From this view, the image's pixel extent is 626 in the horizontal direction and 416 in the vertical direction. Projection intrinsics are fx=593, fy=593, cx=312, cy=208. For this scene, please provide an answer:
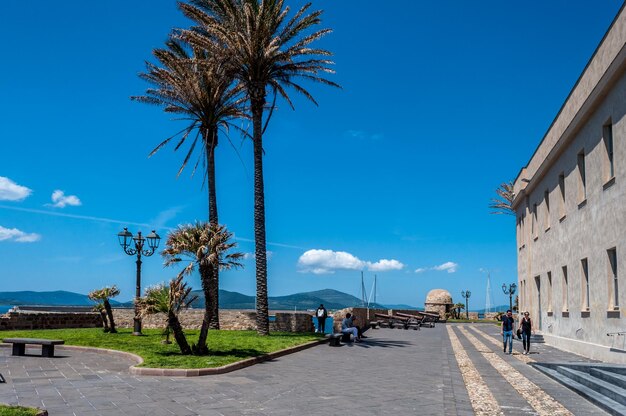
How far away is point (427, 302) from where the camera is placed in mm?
65500

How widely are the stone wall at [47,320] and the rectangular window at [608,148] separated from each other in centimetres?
2492

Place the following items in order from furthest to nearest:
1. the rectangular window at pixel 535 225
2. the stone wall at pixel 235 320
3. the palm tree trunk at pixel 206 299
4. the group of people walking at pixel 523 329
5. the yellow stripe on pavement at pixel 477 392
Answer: the stone wall at pixel 235 320 → the rectangular window at pixel 535 225 → the group of people walking at pixel 523 329 → the palm tree trunk at pixel 206 299 → the yellow stripe on pavement at pixel 477 392

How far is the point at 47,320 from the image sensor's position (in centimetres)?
2892

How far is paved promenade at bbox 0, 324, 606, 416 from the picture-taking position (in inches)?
363

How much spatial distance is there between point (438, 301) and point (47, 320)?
44.9 meters

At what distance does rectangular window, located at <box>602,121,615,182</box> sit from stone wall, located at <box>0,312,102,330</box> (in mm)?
24924

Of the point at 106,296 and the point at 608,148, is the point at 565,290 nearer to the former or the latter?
the point at 608,148

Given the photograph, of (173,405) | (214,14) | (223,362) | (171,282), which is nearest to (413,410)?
(173,405)

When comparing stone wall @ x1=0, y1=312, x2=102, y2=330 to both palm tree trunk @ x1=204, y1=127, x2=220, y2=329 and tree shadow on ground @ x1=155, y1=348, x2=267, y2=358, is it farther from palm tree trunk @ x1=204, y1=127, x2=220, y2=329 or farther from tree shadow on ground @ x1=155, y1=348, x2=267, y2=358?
tree shadow on ground @ x1=155, y1=348, x2=267, y2=358

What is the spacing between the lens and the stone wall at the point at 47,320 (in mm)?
26984

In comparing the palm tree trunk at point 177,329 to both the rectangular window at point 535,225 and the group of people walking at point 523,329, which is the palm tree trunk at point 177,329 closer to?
the group of people walking at point 523,329

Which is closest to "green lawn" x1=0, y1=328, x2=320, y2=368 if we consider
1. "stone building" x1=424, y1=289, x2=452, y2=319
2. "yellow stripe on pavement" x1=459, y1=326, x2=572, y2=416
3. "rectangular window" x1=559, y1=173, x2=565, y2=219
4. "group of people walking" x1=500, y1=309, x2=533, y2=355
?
"yellow stripe on pavement" x1=459, y1=326, x2=572, y2=416

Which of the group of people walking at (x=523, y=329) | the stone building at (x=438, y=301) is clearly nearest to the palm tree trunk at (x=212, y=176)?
the group of people walking at (x=523, y=329)

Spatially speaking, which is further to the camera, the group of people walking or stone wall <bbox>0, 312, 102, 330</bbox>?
stone wall <bbox>0, 312, 102, 330</bbox>
